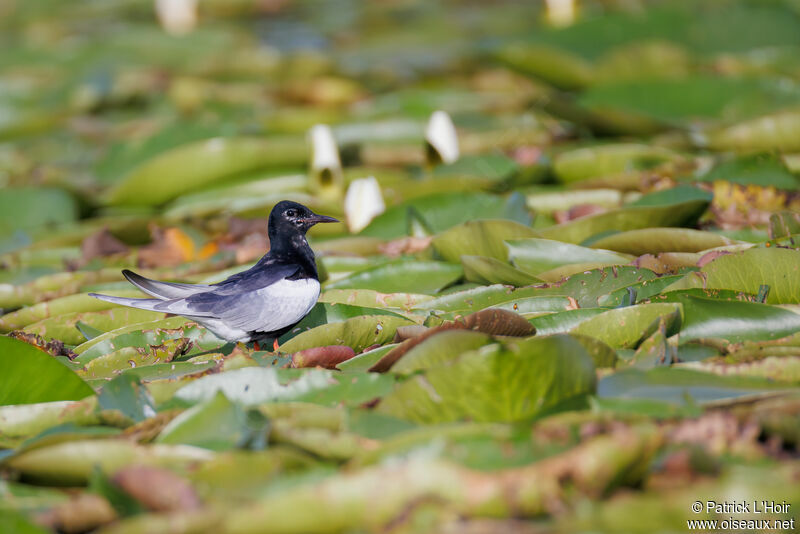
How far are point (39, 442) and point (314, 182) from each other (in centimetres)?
301

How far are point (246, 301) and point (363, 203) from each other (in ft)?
5.20

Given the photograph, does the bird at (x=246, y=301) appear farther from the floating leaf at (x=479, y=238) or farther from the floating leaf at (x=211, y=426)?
the floating leaf at (x=211, y=426)

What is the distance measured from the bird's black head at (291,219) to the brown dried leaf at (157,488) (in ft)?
5.39

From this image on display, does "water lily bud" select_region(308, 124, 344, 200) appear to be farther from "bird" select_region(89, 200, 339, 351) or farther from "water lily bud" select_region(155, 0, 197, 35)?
"water lily bud" select_region(155, 0, 197, 35)

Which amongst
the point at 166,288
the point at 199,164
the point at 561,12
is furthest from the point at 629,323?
the point at 561,12

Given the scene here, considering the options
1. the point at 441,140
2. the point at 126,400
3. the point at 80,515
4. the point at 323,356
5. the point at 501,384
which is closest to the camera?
the point at 80,515

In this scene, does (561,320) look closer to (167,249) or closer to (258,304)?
(258,304)

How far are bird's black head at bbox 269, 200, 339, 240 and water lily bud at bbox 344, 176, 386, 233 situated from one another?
3.25 ft

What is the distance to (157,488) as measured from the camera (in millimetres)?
1654

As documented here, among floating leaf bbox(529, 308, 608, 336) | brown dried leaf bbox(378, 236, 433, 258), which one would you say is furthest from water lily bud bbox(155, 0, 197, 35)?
floating leaf bbox(529, 308, 608, 336)

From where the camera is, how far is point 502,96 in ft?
23.1

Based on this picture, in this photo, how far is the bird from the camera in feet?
9.23

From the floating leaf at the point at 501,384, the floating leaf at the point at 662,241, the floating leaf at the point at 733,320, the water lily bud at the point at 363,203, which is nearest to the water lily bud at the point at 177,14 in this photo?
the water lily bud at the point at 363,203

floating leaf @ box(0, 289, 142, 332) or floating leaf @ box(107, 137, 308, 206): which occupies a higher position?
floating leaf @ box(107, 137, 308, 206)
